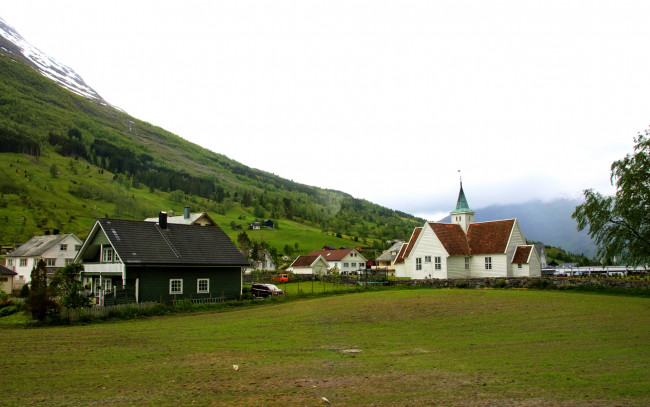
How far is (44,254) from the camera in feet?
228

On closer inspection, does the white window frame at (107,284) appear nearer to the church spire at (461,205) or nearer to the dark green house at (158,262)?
the dark green house at (158,262)

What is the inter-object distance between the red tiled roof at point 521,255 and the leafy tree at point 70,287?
1454 inches

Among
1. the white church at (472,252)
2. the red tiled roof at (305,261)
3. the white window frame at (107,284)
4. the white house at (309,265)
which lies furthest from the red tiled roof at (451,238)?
the red tiled roof at (305,261)

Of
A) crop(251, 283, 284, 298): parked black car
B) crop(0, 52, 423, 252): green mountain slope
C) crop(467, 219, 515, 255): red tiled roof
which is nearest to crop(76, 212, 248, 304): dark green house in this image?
crop(251, 283, 284, 298): parked black car

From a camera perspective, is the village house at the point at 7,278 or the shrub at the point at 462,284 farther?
the village house at the point at 7,278

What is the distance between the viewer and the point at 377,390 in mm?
10281

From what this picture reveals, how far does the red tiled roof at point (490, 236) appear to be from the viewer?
153 feet

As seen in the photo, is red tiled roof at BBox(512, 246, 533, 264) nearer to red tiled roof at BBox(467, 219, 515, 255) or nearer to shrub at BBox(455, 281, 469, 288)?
red tiled roof at BBox(467, 219, 515, 255)

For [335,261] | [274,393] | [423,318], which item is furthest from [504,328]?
[335,261]

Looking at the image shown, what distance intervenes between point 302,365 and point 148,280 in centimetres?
2532

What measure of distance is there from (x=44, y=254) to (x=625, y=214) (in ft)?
238

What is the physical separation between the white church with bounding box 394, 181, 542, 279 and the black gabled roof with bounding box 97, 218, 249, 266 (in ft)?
64.1

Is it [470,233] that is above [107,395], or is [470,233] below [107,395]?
above

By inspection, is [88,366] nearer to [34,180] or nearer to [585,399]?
[585,399]
